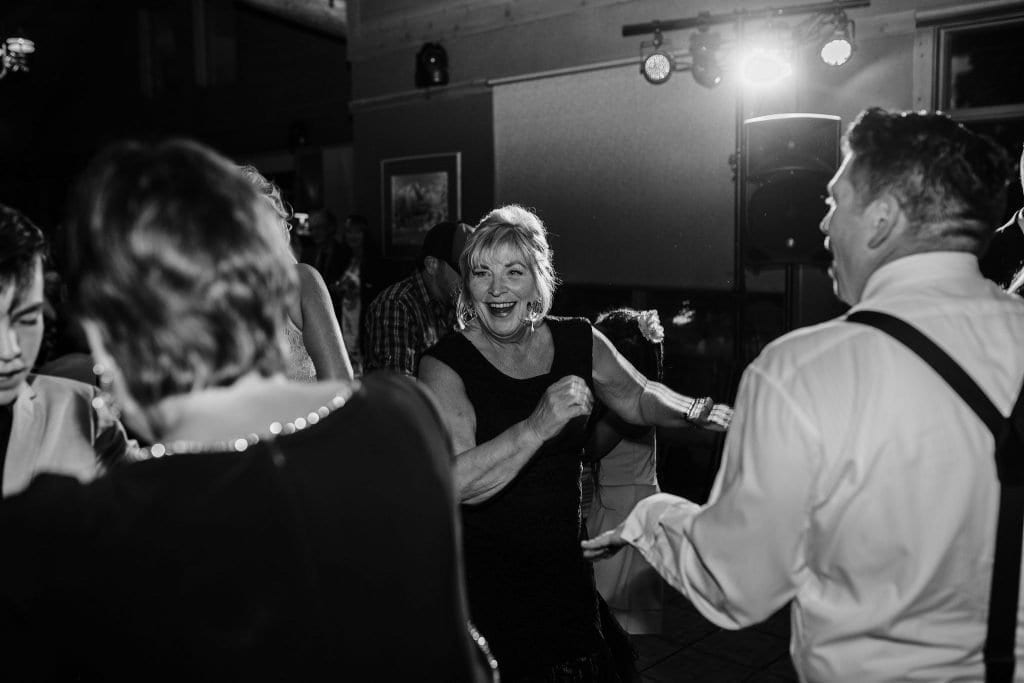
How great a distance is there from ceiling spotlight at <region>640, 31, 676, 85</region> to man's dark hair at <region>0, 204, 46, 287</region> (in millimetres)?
5895

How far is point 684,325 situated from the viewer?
6.78 m

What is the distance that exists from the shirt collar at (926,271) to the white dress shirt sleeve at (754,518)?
0.25 m

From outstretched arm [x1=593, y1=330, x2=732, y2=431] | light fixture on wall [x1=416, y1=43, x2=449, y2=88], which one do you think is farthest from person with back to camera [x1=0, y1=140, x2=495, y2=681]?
light fixture on wall [x1=416, y1=43, x2=449, y2=88]

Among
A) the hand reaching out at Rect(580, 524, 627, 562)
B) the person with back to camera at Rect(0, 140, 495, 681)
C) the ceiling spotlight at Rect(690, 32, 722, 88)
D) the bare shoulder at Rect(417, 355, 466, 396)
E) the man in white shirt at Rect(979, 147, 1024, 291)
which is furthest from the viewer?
the ceiling spotlight at Rect(690, 32, 722, 88)

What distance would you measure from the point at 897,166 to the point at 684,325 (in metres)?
5.48

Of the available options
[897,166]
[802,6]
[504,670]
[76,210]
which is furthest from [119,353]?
[802,6]

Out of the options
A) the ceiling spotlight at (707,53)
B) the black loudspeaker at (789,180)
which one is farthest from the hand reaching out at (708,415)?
the ceiling spotlight at (707,53)

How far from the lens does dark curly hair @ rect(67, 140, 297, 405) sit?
0.82 m

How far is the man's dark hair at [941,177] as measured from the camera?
4.37 feet

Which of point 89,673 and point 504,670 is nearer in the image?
point 89,673

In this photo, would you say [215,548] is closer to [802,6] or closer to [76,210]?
[76,210]

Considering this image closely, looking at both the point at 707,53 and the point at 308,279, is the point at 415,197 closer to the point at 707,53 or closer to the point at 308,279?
the point at 707,53

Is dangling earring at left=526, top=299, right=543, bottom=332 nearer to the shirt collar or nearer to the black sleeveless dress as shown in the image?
the black sleeveless dress

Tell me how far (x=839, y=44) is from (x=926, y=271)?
16.2ft
